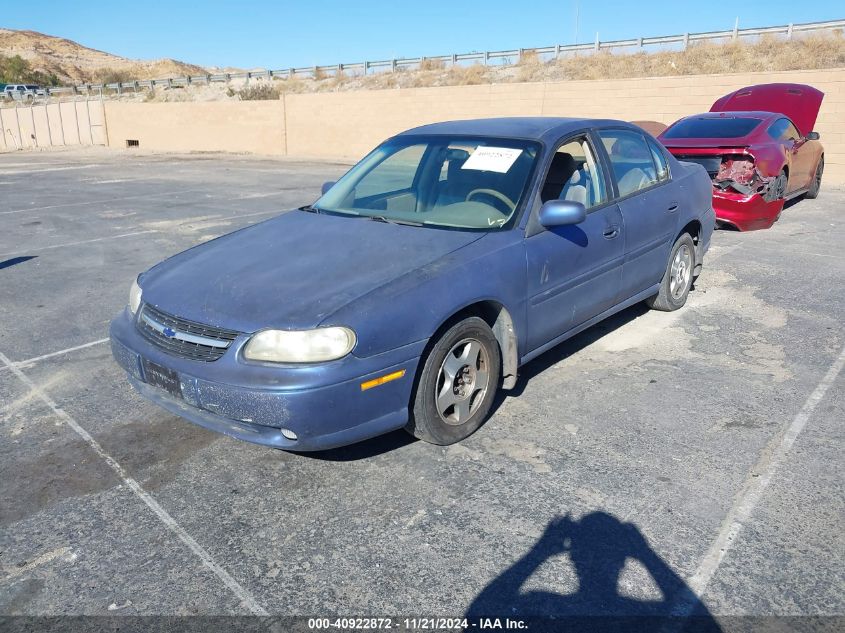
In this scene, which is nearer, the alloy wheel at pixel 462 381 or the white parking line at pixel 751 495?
the white parking line at pixel 751 495

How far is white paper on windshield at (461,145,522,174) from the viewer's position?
427cm

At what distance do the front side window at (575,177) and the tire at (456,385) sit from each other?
109cm

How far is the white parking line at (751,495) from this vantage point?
2.67 metres

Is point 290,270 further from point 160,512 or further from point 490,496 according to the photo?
point 490,496

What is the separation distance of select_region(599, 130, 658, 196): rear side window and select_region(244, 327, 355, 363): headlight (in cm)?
260

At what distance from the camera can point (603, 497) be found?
3180mm

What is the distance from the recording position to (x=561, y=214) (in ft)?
12.8

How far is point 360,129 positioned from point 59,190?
1341 centimetres

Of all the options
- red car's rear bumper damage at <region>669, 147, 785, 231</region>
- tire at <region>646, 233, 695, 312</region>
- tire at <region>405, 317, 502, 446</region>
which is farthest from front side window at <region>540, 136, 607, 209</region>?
red car's rear bumper damage at <region>669, 147, 785, 231</region>

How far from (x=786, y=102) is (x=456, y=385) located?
10.3m

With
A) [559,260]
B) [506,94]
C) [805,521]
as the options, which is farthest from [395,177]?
[506,94]

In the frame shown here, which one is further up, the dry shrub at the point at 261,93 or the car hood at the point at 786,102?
the dry shrub at the point at 261,93

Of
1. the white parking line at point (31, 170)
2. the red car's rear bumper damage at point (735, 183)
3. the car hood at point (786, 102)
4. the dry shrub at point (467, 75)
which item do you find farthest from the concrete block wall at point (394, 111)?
the red car's rear bumper damage at point (735, 183)

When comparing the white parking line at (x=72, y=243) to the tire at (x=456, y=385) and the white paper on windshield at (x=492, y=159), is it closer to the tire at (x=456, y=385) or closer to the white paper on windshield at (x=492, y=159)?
the white paper on windshield at (x=492, y=159)
